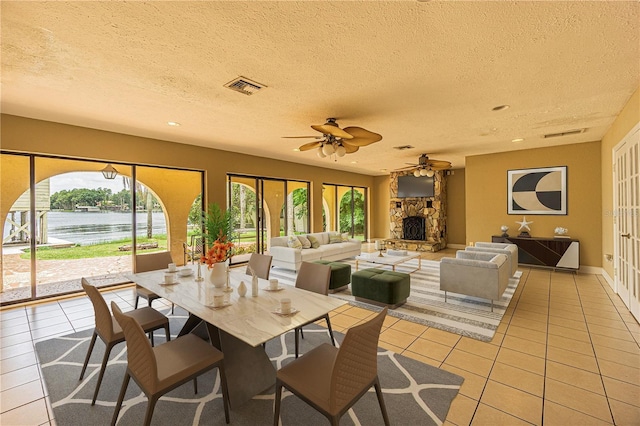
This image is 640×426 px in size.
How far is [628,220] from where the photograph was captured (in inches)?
146

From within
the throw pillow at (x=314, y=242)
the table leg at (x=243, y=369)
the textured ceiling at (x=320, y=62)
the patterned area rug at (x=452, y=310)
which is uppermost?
the textured ceiling at (x=320, y=62)

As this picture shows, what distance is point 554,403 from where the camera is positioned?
2049 mm

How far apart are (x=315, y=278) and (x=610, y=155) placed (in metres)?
5.62

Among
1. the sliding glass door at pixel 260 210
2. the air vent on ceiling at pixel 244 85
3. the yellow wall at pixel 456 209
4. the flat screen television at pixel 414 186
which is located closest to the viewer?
the air vent on ceiling at pixel 244 85

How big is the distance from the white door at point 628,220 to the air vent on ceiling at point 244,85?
4.36m

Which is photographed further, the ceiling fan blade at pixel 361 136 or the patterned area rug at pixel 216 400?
the ceiling fan blade at pixel 361 136

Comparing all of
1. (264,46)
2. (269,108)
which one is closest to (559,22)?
(264,46)

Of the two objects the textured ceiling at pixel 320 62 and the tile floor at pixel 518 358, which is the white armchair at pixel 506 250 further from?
the textured ceiling at pixel 320 62

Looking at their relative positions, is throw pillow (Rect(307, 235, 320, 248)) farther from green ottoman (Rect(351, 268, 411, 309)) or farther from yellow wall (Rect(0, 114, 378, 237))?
green ottoman (Rect(351, 268, 411, 309))

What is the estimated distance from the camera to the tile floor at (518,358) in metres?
1.98

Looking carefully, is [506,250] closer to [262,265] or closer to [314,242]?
[314,242]

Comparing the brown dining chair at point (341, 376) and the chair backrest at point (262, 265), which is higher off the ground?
the chair backrest at point (262, 265)

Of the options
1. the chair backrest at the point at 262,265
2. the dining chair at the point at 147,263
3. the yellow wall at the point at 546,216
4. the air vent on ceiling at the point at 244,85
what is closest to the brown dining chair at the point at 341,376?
the chair backrest at the point at 262,265

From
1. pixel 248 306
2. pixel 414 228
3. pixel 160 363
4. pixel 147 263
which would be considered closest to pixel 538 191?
pixel 414 228
